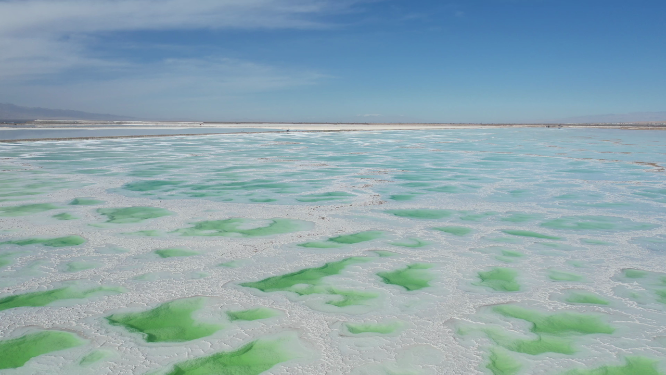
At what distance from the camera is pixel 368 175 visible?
10.4 meters

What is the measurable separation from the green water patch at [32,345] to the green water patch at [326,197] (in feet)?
15.3

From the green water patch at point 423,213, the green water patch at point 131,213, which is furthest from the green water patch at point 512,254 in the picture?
the green water patch at point 131,213

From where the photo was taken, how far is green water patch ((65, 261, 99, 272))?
4.13 meters

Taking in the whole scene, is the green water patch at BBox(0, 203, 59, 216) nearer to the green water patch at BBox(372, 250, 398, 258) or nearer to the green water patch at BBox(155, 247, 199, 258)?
the green water patch at BBox(155, 247, 199, 258)

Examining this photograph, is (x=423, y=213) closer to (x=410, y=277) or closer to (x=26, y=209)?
(x=410, y=277)

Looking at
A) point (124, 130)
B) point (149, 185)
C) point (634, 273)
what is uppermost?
point (634, 273)

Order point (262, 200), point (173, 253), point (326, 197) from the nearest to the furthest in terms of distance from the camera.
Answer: point (173, 253) → point (262, 200) → point (326, 197)

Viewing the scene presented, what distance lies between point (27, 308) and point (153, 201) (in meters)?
3.98

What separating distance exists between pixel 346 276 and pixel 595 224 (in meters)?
3.53

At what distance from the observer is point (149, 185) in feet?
28.8

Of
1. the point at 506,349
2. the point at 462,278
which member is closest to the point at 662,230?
the point at 462,278

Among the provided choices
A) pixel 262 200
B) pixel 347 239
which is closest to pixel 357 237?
pixel 347 239

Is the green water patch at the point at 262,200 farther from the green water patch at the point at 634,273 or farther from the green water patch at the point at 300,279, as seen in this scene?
the green water patch at the point at 634,273

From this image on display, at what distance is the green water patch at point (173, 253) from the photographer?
4.54 metres
